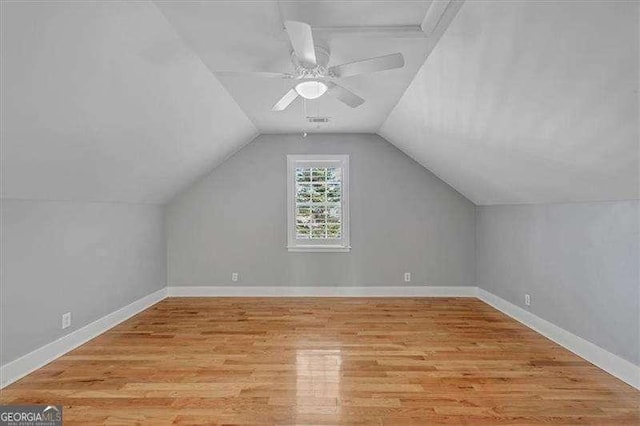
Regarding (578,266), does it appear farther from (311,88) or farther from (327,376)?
(311,88)

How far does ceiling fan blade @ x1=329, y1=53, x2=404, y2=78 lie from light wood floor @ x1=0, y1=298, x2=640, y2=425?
2223mm

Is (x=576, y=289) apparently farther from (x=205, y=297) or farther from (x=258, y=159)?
(x=205, y=297)

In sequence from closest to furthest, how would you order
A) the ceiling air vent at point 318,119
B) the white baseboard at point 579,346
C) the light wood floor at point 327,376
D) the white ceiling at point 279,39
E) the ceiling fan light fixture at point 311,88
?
the white ceiling at point 279,39 → the light wood floor at point 327,376 → the ceiling fan light fixture at point 311,88 → the white baseboard at point 579,346 → the ceiling air vent at point 318,119

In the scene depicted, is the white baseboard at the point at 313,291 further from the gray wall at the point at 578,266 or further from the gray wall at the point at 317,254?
the gray wall at the point at 578,266

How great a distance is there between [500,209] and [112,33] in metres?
4.55

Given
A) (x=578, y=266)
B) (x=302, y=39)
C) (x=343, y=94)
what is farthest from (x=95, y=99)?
(x=578, y=266)

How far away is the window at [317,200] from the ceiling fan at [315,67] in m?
2.46

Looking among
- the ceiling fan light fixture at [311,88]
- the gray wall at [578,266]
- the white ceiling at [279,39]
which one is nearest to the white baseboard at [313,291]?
the gray wall at [578,266]

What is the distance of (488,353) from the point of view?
3.31m

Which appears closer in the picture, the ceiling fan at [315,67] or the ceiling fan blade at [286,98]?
the ceiling fan at [315,67]

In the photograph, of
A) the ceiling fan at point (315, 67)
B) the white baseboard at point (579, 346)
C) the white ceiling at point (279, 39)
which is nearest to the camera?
the ceiling fan at point (315, 67)

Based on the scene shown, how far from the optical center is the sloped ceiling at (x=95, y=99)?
1817 mm

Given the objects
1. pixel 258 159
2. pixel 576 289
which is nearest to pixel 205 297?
pixel 258 159

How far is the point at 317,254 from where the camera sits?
5441 mm
